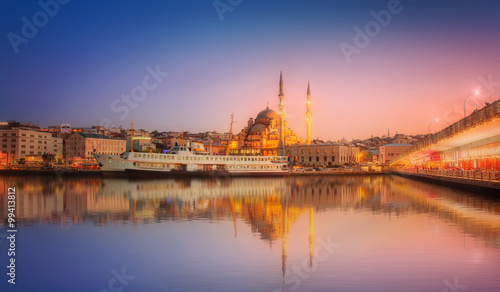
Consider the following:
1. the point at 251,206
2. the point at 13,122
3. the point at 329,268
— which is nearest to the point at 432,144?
the point at 251,206

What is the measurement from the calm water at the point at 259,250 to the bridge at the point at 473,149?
731 centimetres

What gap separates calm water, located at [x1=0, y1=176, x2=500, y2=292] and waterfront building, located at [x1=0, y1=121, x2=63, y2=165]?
83.2m

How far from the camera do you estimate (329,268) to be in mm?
9781

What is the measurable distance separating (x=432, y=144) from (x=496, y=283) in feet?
122

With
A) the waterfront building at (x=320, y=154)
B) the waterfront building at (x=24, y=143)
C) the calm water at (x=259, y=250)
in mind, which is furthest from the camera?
the waterfront building at (x=320, y=154)

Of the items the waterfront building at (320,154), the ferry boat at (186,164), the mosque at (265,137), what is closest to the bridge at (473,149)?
the ferry boat at (186,164)

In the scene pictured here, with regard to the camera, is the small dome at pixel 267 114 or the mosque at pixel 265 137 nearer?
the mosque at pixel 265 137

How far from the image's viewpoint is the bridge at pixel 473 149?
2516cm

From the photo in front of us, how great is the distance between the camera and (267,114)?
134250mm

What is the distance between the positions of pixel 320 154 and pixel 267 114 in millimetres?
29072

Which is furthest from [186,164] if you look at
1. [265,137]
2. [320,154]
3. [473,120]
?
[265,137]

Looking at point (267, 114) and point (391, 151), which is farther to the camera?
point (267, 114)

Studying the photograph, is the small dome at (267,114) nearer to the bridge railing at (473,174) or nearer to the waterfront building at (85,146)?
the waterfront building at (85,146)

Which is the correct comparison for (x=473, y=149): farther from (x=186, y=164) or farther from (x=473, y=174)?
(x=186, y=164)
